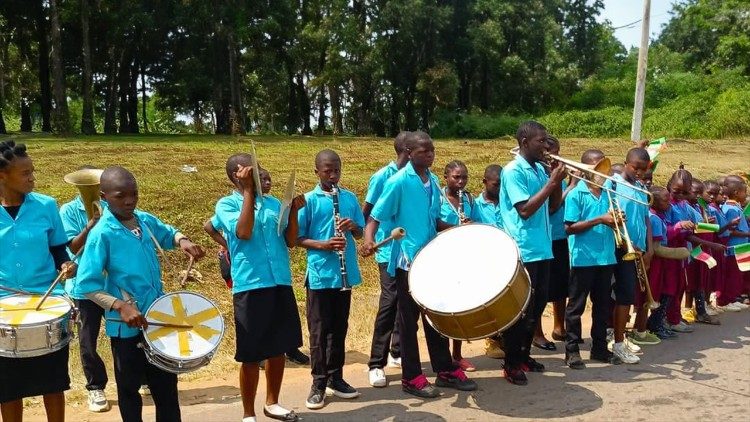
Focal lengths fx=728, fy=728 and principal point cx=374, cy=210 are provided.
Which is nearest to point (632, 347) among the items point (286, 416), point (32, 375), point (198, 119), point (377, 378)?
point (377, 378)

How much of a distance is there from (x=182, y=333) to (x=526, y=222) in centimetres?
299

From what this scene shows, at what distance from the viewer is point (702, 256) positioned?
7.86m

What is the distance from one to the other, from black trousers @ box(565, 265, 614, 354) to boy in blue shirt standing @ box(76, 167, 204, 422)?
11.6 ft

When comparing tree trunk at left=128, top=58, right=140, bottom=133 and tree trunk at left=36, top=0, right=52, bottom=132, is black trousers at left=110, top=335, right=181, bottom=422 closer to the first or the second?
tree trunk at left=36, top=0, right=52, bottom=132

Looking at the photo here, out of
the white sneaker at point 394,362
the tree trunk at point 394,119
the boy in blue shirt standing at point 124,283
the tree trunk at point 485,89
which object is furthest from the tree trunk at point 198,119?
the boy in blue shirt standing at point 124,283

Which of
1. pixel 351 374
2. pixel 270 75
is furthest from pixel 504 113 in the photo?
pixel 351 374

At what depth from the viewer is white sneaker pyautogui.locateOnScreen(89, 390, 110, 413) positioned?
555cm

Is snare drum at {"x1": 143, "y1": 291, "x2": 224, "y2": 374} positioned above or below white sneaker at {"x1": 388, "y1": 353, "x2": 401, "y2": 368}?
above

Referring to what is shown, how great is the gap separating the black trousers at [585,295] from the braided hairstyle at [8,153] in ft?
15.0

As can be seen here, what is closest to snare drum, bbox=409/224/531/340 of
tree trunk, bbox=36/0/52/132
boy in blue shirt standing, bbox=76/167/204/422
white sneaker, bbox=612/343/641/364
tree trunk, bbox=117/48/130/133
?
boy in blue shirt standing, bbox=76/167/204/422

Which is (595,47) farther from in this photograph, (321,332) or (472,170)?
(321,332)

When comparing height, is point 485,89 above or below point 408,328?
above

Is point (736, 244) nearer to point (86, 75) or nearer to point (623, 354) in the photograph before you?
point (623, 354)

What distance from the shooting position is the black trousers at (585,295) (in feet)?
21.3
